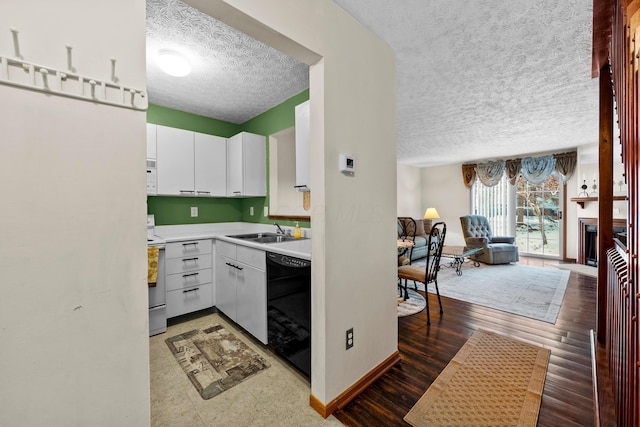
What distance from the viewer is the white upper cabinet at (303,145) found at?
231 centimetres

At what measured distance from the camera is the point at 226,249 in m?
2.72

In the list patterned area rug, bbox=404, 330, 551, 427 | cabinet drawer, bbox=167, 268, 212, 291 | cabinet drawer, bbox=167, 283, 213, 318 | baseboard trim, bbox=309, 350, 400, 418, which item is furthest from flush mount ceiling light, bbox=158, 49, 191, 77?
patterned area rug, bbox=404, 330, 551, 427

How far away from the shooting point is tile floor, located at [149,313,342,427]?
1.49 meters

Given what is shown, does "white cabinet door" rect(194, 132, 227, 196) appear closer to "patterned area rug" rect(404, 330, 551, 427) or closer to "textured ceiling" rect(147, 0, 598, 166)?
"textured ceiling" rect(147, 0, 598, 166)

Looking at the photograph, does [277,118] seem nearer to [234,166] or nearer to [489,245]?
[234,166]

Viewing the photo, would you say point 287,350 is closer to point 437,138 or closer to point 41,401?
point 41,401

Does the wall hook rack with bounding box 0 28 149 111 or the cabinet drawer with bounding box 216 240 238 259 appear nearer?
the wall hook rack with bounding box 0 28 149 111

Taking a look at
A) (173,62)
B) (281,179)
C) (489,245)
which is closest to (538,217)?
(489,245)

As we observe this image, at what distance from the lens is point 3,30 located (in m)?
0.71

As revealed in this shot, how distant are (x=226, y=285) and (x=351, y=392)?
5.30ft

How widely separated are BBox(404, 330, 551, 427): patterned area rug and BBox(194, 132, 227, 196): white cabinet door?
9.58 ft

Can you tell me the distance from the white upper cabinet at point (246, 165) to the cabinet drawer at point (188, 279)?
39.2 inches

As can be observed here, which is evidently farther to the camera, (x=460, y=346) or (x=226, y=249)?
(x=226, y=249)

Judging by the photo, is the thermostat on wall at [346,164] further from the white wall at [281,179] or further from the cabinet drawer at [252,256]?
the white wall at [281,179]
